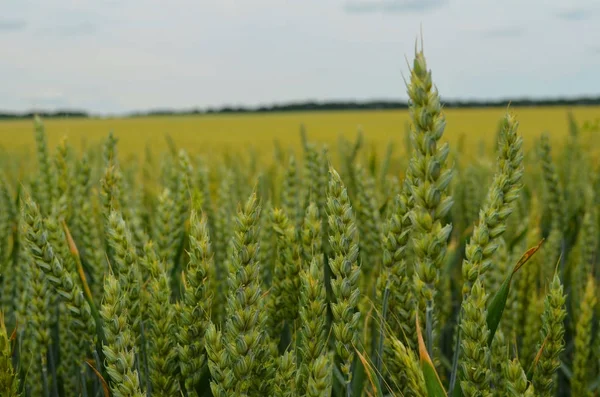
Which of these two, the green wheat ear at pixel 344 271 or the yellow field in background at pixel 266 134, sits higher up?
the green wheat ear at pixel 344 271

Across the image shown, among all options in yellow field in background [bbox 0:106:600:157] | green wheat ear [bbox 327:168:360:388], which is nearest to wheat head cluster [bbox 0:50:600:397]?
green wheat ear [bbox 327:168:360:388]

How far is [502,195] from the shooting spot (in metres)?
1.00

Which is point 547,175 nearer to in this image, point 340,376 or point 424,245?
point 340,376

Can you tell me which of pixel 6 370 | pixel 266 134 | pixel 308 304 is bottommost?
pixel 266 134

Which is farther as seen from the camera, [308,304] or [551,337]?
[551,337]

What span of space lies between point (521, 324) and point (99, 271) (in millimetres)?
1525

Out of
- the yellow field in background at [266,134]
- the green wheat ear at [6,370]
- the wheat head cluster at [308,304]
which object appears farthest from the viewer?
the yellow field in background at [266,134]

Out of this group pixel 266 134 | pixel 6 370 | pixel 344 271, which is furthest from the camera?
pixel 266 134

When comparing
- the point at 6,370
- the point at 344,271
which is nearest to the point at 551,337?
the point at 344,271

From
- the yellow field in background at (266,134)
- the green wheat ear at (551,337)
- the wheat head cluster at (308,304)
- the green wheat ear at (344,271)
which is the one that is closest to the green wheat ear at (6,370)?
the wheat head cluster at (308,304)

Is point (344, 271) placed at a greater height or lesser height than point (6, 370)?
greater

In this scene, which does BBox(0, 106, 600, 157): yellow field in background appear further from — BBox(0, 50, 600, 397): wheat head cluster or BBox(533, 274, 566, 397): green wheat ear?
BBox(533, 274, 566, 397): green wheat ear

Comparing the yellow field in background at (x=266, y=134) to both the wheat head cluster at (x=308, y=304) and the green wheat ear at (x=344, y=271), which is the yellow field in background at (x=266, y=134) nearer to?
the wheat head cluster at (x=308, y=304)

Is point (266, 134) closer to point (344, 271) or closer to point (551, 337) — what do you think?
point (551, 337)
